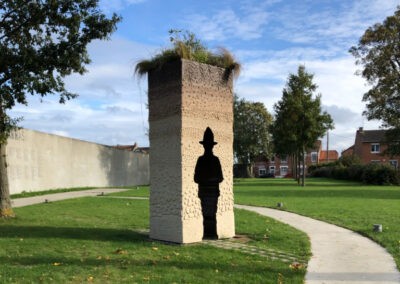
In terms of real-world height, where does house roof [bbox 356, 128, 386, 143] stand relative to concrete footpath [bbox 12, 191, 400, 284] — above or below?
above

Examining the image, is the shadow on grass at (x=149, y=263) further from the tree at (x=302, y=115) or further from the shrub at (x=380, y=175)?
the shrub at (x=380, y=175)

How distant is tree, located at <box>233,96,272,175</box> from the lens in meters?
70.2

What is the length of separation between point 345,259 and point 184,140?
3882 millimetres

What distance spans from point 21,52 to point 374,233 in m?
10.2

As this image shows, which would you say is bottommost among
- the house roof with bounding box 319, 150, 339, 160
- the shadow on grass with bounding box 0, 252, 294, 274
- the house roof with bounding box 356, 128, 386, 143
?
the shadow on grass with bounding box 0, 252, 294, 274

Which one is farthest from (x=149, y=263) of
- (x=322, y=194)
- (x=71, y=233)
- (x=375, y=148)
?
(x=375, y=148)

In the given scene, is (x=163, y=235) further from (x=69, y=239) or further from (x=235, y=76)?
(x=235, y=76)

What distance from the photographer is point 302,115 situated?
125 feet

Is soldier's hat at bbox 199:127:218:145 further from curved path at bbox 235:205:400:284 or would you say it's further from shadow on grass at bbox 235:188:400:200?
shadow on grass at bbox 235:188:400:200

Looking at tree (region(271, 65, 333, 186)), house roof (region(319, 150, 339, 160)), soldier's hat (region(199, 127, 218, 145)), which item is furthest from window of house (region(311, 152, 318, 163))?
soldier's hat (region(199, 127, 218, 145))

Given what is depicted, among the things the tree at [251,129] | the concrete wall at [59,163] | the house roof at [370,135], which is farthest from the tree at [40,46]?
the house roof at [370,135]

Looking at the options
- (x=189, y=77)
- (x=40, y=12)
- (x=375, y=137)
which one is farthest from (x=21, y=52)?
(x=375, y=137)

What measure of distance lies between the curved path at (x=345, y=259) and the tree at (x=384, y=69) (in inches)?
1176

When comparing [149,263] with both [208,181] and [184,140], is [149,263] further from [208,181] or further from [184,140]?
[184,140]
